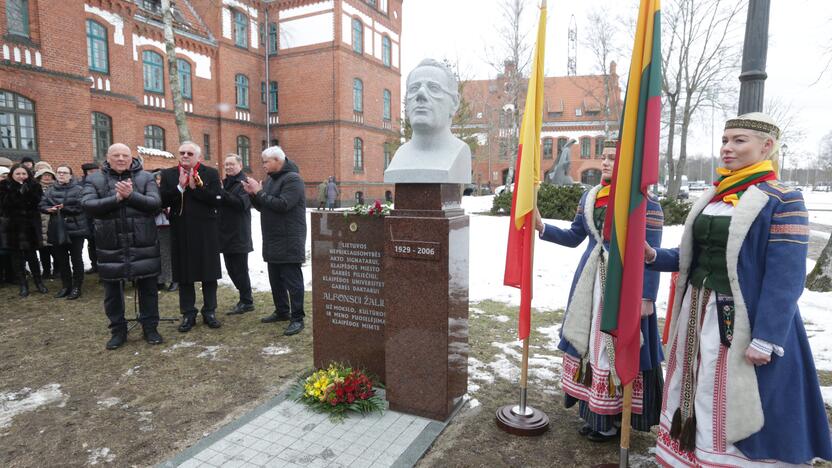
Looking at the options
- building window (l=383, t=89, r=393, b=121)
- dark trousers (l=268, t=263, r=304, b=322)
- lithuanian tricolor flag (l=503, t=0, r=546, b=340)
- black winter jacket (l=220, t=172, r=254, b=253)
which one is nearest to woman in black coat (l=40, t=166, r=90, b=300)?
black winter jacket (l=220, t=172, r=254, b=253)

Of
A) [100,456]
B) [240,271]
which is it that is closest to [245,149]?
[240,271]

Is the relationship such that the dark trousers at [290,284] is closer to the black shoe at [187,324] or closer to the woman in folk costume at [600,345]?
the black shoe at [187,324]

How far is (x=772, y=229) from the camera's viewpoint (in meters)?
2.22

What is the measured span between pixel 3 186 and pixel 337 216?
6230mm

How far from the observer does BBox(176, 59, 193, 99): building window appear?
2269 centimetres

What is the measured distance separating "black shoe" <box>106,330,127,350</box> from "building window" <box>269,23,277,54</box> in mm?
23797

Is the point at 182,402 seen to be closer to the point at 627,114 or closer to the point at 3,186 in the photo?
the point at 627,114

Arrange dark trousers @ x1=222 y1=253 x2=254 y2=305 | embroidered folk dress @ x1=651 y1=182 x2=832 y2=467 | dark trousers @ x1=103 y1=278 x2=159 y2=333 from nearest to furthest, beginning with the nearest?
1. embroidered folk dress @ x1=651 y1=182 x2=832 y2=467
2. dark trousers @ x1=103 y1=278 x2=159 y2=333
3. dark trousers @ x1=222 y1=253 x2=254 y2=305

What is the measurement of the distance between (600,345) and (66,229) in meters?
7.50

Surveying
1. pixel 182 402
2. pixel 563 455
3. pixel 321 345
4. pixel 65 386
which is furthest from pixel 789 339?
pixel 65 386

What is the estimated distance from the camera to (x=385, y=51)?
2773 cm

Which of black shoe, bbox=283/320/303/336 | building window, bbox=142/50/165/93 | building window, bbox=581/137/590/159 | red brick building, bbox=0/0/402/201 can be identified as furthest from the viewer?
building window, bbox=581/137/590/159

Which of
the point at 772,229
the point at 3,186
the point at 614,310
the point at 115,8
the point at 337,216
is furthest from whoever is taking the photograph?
the point at 115,8

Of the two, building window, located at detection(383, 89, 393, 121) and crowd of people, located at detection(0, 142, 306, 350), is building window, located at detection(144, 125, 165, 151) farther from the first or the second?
crowd of people, located at detection(0, 142, 306, 350)
